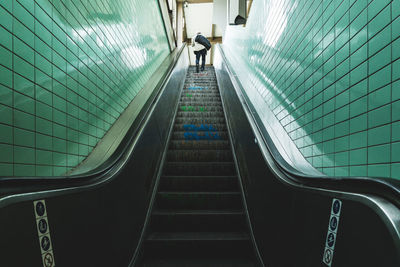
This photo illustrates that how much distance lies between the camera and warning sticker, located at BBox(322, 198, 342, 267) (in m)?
1.05

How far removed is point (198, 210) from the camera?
266 centimetres

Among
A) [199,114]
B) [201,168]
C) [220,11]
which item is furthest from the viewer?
[220,11]

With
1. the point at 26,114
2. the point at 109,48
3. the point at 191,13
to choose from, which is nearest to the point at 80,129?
the point at 26,114

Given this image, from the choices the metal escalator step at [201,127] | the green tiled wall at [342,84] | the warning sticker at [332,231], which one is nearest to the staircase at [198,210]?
the metal escalator step at [201,127]

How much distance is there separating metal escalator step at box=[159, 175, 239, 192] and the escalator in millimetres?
12

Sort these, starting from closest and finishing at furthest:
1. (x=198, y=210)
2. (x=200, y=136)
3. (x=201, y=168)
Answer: (x=198, y=210), (x=201, y=168), (x=200, y=136)

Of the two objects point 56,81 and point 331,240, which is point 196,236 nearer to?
point 331,240

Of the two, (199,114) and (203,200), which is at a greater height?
(199,114)

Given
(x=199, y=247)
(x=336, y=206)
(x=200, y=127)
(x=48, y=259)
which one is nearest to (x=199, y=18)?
(x=200, y=127)

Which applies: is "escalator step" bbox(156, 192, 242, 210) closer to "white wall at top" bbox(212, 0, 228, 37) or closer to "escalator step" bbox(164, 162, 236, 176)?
"escalator step" bbox(164, 162, 236, 176)

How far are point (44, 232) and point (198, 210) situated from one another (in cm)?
180

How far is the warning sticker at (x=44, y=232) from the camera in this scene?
100 cm

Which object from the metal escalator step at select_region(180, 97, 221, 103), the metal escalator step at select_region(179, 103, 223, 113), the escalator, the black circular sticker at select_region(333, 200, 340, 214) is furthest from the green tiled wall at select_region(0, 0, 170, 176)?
the metal escalator step at select_region(180, 97, 221, 103)

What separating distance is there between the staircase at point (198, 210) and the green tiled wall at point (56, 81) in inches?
40.0
